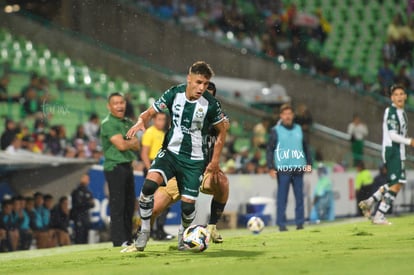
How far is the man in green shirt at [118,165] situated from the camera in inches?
576

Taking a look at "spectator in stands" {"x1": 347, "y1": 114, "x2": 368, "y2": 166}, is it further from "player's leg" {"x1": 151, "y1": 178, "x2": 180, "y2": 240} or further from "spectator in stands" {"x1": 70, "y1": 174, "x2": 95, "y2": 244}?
"player's leg" {"x1": 151, "y1": 178, "x2": 180, "y2": 240}

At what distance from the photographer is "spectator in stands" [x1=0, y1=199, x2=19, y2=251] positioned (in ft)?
55.2

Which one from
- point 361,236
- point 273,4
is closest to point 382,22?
point 273,4

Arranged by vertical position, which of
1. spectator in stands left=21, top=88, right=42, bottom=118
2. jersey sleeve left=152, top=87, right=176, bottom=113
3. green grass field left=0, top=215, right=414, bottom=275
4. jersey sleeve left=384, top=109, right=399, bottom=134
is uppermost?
spectator in stands left=21, top=88, right=42, bottom=118

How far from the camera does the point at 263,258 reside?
10.8m

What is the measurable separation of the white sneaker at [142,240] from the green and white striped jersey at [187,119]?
1002 millimetres

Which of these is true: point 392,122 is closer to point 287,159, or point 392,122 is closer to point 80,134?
point 287,159

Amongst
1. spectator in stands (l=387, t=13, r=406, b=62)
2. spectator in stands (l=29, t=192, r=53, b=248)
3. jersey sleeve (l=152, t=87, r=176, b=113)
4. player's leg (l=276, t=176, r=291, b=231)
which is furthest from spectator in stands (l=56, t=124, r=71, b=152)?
spectator in stands (l=387, t=13, r=406, b=62)

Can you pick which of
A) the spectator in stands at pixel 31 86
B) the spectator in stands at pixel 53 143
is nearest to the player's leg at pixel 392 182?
the spectator in stands at pixel 53 143

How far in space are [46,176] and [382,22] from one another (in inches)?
830

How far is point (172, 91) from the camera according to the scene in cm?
1164

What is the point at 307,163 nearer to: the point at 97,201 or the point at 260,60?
the point at 97,201

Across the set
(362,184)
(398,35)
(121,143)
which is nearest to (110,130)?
(121,143)

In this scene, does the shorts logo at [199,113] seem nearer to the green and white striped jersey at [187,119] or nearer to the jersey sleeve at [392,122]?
the green and white striped jersey at [187,119]
